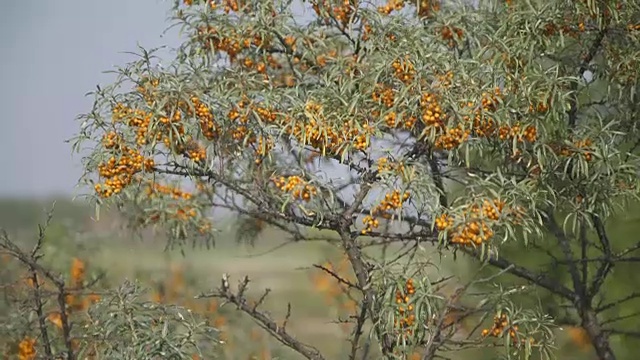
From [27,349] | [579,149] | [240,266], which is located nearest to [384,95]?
[579,149]

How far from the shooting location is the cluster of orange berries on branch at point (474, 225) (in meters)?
2.20

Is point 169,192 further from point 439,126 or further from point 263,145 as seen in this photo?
point 439,126

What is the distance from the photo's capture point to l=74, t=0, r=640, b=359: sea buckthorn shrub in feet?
7.42

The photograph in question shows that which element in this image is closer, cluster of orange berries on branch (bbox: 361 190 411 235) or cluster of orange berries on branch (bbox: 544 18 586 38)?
cluster of orange berries on branch (bbox: 361 190 411 235)

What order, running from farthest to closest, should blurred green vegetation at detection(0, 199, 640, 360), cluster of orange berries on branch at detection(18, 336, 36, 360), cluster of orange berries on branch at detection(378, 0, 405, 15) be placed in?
blurred green vegetation at detection(0, 199, 640, 360)
cluster of orange berries on branch at detection(18, 336, 36, 360)
cluster of orange berries on branch at detection(378, 0, 405, 15)

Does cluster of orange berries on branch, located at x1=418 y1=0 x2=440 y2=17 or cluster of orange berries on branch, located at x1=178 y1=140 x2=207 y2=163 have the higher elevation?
cluster of orange berries on branch, located at x1=418 y1=0 x2=440 y2=17

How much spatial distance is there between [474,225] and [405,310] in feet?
0.91

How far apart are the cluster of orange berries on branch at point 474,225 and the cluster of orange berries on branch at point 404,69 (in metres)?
0.38

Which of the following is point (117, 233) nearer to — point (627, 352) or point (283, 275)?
point (283, 275)

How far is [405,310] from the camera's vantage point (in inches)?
88.7

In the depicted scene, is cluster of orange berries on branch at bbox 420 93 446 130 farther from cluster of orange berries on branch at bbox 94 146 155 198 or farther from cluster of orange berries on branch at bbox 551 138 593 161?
cluster of orange berries on branch at bbox 94 146 155 198

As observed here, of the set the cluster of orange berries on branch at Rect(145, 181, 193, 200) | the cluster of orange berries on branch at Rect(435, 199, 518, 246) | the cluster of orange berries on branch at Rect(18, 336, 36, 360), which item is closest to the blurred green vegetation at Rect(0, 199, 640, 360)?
the cluster of orange berries on branch at Rect(145, 181, 193, 200)

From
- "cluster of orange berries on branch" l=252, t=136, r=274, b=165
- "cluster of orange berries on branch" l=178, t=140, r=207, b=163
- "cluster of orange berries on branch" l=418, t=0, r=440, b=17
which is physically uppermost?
"cluster of orange berries on branch" l=418, t=0, r=440, b=17

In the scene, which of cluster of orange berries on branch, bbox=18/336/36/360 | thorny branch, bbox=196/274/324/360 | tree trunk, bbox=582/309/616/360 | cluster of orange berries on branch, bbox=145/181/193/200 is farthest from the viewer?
tree trunk, bbox=582/309/616/360
